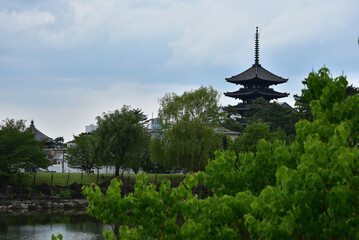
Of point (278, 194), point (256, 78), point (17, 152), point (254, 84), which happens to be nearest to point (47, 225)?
point (17, 152)

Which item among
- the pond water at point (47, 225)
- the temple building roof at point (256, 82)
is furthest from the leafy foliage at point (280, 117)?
the pond water at point (47, 225)

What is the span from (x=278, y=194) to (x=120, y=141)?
36026 millimetres

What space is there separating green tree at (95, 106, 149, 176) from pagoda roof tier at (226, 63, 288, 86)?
28623 millimetres

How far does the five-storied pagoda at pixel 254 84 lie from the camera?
6569cm

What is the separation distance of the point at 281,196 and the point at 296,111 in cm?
4680

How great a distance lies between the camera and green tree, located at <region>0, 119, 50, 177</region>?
37.8 meters

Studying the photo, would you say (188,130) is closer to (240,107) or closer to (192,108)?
(192,108)

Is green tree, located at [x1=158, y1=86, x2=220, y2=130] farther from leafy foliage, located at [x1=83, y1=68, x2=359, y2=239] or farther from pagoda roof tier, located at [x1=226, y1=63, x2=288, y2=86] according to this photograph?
leafy foliage, located at [x1=83, y1=68, x2=359, y2=239]

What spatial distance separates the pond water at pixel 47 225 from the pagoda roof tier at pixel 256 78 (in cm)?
3824

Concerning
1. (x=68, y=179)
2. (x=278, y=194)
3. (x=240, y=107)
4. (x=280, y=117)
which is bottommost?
(x=68, y=179)

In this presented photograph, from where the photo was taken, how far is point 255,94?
65.6m

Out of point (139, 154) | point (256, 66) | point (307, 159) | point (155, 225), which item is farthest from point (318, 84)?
point (256, 66)

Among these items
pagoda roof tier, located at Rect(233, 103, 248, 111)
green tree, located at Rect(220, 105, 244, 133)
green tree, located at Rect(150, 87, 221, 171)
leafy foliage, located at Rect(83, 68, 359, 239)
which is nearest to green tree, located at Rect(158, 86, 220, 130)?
green tree, located at Rect(150, 87, 221, 171)

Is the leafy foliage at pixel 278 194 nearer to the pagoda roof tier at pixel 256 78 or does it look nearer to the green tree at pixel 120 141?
the green tree at pixel 120 141
